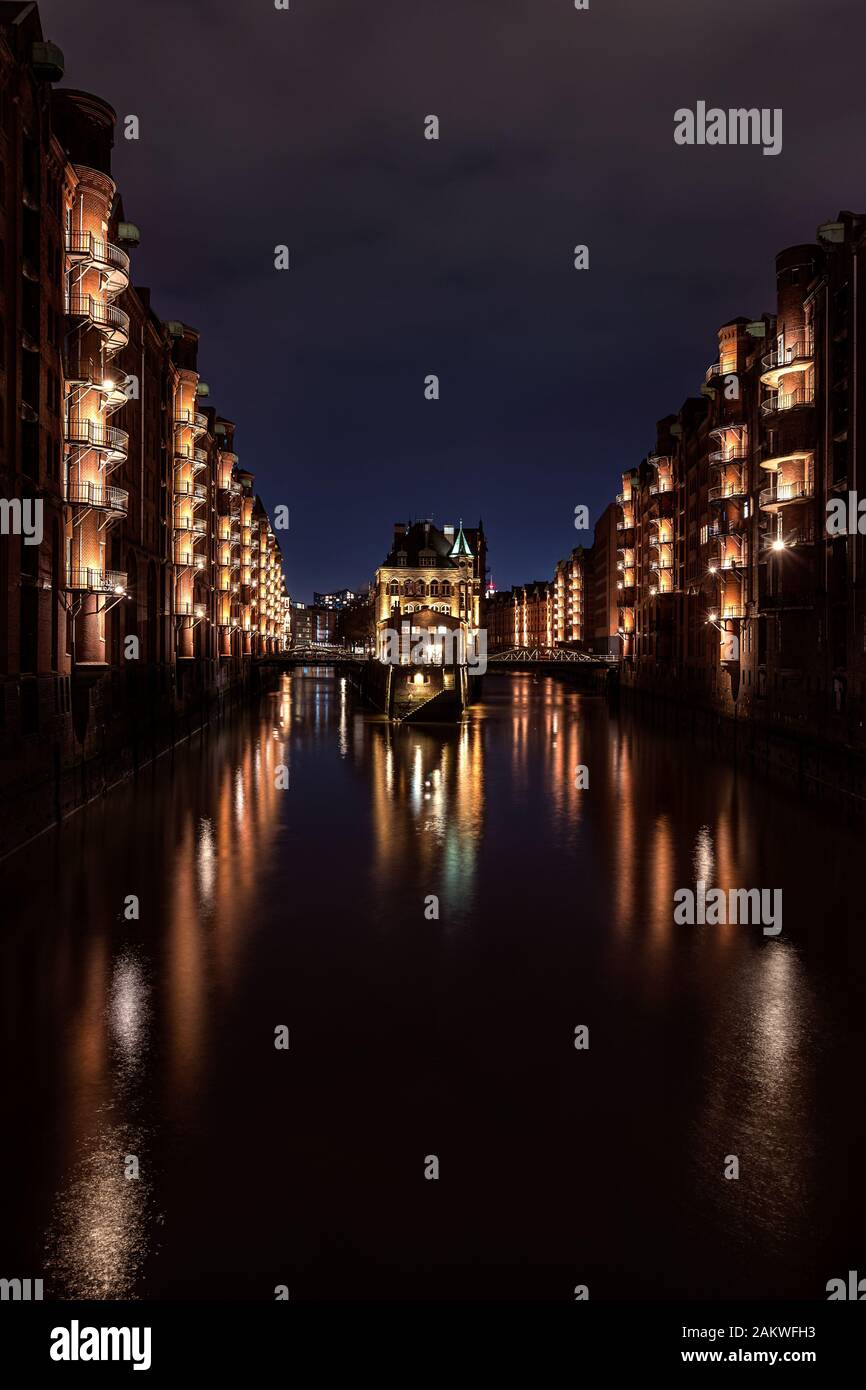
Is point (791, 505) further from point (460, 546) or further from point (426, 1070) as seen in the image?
point (460, 546)

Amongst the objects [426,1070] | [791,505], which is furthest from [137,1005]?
[791,505]

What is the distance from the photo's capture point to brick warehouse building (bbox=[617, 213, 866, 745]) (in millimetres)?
36438

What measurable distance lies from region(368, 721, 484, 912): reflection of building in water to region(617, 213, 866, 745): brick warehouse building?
16.1 metres

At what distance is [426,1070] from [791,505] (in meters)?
38.9

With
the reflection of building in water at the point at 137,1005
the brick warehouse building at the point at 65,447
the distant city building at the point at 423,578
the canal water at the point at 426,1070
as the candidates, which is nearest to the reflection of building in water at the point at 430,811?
the canal water at the point at 426,1070

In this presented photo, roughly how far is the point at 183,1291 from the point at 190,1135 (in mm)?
2269

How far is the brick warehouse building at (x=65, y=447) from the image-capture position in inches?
1005

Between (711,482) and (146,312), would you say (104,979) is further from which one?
(711,482)

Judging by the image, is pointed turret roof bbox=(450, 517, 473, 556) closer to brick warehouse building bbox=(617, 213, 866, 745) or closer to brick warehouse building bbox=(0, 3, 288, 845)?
brick warehouse building bbox=(617, 213, 866, 745)

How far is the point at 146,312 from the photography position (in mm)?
47375

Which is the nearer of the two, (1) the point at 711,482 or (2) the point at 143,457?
(2) the point at 143,457

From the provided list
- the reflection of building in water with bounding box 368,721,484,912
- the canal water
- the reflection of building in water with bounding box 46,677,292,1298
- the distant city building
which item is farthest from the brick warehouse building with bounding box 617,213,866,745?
the distant city building

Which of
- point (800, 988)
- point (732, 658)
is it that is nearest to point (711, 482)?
point (732, 658)

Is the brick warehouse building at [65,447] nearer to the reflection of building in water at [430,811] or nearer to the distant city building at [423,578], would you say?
the reflection of building in water at [430,811]
